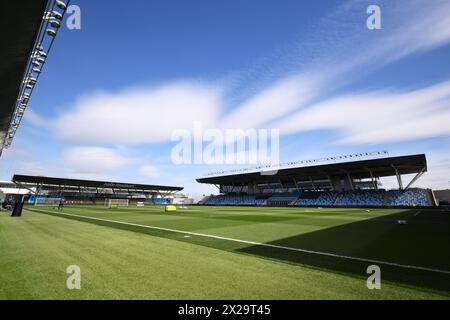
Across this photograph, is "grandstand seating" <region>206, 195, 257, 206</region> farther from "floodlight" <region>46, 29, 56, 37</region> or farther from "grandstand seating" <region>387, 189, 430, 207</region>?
"floodlight" <region>46, 29, 56, 37</region>

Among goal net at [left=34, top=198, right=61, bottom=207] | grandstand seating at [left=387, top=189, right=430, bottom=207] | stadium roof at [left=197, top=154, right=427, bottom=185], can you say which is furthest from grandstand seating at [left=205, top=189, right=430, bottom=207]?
goal net at [left=34, top=198, right=61, bottom=207]

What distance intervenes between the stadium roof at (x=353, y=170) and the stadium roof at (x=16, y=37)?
206ft

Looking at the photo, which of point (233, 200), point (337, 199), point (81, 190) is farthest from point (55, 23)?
point (81, 190)

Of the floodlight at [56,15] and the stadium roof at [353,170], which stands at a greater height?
the stadium roof at [353,170]

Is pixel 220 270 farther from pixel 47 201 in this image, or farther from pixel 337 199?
pixel 47 201

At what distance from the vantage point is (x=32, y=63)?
13.4 m

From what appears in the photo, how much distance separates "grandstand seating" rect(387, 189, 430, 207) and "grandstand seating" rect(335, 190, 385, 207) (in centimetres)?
242

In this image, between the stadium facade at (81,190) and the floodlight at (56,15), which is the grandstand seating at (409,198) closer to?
the floodlight at (56,15)

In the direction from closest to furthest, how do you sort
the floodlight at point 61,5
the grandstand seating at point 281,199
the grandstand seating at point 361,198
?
the floodlight at point 61,5 < the grandstand seating at point 361,198 < the grandstand seating at point 281,199

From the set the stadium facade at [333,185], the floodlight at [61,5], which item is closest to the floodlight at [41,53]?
the floodlight at [61,5]

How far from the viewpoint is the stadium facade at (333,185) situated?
56.6 metres

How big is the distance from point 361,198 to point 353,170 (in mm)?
8330
